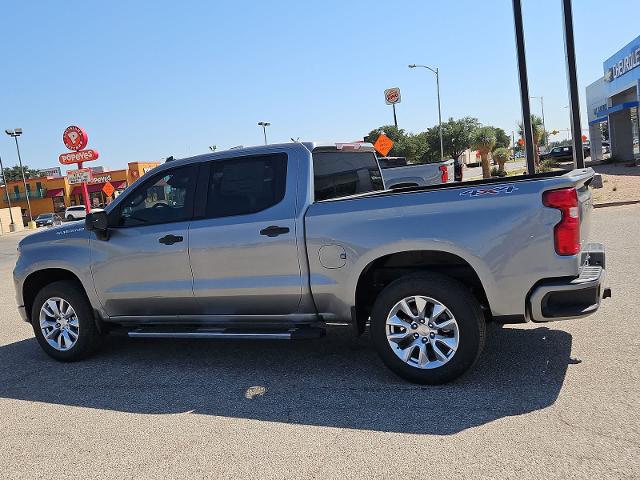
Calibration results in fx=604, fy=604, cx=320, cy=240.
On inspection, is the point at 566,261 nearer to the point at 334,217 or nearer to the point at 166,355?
the point at 334,217

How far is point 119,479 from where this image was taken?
356cm

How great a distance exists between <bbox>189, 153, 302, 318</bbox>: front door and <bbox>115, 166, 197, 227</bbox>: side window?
0.78ft

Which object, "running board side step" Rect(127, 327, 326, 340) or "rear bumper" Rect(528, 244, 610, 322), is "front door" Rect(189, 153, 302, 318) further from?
"rear bumper" Rect(528, 244, 610, 322)

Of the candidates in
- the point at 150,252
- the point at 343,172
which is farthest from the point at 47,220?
the point at 343,172

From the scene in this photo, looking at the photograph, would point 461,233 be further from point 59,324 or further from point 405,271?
point 59,324

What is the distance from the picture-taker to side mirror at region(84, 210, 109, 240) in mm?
5727

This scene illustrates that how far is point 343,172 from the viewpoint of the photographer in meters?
5.87

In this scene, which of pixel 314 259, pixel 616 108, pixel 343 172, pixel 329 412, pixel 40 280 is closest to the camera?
pixel 329 412

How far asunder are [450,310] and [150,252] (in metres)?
2.81

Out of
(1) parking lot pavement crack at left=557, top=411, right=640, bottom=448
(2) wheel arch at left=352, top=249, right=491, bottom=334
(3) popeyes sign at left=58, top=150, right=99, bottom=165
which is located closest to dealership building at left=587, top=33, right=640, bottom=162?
(3) popeyes sign at left=58, top=150, right=99, bottom=165

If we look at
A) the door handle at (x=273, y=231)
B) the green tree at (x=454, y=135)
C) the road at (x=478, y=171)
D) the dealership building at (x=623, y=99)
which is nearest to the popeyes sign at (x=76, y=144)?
the door handle at (x=273, y=231)

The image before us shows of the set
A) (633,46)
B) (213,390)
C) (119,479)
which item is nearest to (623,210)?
(213,390)

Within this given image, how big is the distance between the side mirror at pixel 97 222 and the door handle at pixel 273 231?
170 centimetres

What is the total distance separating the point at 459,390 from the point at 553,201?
1.54 m
